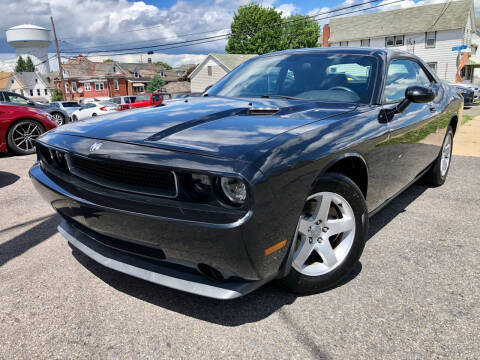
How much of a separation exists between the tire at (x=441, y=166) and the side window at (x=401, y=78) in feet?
2.76

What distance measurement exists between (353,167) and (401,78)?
140 centimetres

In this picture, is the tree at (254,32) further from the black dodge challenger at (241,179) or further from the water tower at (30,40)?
the water tower at (30,40)

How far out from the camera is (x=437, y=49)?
121 ft

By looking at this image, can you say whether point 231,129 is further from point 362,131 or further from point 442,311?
point 442,311

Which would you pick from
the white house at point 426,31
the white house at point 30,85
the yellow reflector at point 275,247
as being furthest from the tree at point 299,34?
the yellow reflector at point 275,247

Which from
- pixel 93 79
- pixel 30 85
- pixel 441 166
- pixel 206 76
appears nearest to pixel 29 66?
pixel 30 85

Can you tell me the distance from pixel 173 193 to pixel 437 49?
138 ft

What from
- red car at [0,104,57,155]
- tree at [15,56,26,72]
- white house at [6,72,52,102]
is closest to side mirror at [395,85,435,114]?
red car at [0,104,57,155]

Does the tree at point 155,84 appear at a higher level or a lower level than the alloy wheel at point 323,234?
higher

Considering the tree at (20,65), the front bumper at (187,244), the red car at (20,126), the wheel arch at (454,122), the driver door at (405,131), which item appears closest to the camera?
the front bumper at (187,244)

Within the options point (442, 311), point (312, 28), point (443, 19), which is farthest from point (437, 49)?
point (442, 311)

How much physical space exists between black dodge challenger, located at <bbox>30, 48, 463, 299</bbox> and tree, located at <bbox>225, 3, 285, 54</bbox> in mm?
51337

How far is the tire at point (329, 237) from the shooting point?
6.98ft

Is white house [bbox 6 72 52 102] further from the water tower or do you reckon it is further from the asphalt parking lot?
the asphalt parking lot
